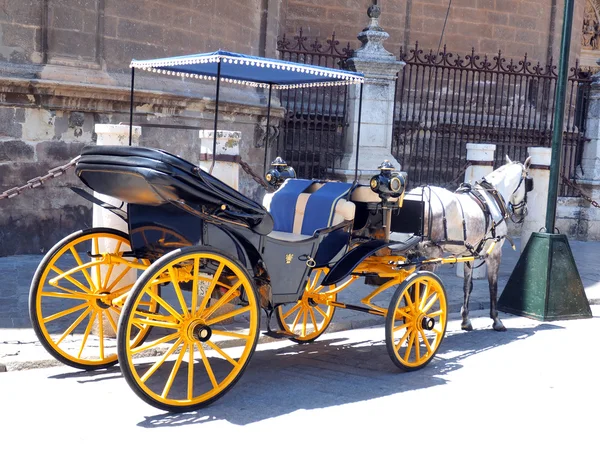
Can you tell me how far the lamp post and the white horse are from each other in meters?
0.32

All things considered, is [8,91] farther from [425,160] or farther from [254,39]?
[425,160]

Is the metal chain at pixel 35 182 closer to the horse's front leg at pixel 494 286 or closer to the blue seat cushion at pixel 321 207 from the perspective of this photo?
the blue seat cushion at pixel 321 207

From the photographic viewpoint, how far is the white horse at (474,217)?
7.07 meters

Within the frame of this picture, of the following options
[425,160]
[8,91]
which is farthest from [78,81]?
Answer: [425,160]

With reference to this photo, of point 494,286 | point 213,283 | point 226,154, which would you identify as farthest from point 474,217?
point 213,283

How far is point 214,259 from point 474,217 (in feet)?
10.9

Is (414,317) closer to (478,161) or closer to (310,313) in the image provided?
(310,313)

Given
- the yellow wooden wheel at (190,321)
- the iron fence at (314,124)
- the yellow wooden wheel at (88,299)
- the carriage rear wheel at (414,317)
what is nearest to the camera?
the yellow wooden wheel at (190,321)

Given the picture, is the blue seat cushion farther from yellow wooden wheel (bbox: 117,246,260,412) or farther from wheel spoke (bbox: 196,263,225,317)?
wheel spoke (bbox: 196,263,225,317)

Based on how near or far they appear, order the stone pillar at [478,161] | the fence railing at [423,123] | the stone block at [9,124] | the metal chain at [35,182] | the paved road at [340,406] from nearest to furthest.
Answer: the paved road at [340,406], the metal chain at [35,182], the stone block at [9,124], the stone pillar at [478,161], the fence railing at [423,123]

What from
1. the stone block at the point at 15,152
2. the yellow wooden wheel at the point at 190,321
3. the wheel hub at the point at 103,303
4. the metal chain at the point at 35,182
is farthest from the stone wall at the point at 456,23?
the yellow wooden wheel at the point at 190,321

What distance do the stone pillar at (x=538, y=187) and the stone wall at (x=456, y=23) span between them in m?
6.89

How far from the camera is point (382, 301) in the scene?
8.45 metres

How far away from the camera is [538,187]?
10438mm
